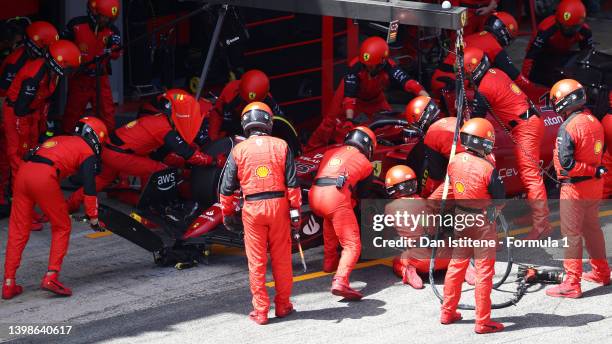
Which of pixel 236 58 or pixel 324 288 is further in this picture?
pixel 236 58

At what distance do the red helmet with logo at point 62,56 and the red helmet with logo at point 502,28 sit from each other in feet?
16.8

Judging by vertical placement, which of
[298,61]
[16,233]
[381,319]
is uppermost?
[298,61]

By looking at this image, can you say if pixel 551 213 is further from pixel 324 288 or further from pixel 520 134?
pixel 324 288

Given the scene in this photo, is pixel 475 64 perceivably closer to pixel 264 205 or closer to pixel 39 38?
pixel 264 205

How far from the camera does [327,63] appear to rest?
53.8ft

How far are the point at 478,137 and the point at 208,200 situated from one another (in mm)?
3500

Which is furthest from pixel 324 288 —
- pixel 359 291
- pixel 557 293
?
pixel 557 293

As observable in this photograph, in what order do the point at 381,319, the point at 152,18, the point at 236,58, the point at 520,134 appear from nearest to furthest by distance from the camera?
the point at 381,319, the point at 520,134, the point at 236,58, the point at 152,18

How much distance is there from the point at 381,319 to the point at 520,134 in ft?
10.6

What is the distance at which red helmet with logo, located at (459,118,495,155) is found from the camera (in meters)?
10.8

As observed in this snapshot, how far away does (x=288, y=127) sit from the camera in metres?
14.2

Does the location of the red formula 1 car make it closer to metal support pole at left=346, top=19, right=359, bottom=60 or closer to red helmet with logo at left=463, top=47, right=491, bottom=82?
red helmet with logo at left=463, top=47, right=491, bottom=82

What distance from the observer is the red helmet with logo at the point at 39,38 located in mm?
13953

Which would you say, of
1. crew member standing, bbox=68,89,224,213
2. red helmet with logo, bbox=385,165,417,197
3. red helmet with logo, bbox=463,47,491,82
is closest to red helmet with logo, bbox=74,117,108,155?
crew member standing, bbox=68,89,224,213
